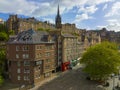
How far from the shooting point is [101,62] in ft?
244

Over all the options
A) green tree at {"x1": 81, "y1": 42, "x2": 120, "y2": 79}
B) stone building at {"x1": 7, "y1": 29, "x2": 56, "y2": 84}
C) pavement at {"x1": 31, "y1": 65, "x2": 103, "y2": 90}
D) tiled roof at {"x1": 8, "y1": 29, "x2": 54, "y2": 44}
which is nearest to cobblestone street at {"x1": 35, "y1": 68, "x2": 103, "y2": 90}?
pavement at {"x1": 31, "y1": 65, "x2": 103, "y2": 90}

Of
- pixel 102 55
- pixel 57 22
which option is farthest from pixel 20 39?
pixel 57 22

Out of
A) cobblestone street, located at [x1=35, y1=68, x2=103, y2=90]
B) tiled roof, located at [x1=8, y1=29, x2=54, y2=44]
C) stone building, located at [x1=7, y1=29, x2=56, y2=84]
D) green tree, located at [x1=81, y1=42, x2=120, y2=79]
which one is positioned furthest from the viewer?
tiled roof, located at [x1=8, y1=29, x2=54, y2=44]

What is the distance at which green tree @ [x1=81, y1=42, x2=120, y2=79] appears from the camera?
2901 inches

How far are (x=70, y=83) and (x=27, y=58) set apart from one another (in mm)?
16732

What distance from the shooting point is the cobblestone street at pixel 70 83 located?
69.5 metres

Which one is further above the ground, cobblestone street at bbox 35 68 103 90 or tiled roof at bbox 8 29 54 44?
tiled roof at bbox 8 29 54 44

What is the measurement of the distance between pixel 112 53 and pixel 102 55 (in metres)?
3.92

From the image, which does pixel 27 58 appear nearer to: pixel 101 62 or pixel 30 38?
pixel 30 38

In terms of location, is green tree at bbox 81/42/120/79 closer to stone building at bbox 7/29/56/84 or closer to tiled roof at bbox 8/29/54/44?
stone building at bbox 7/29/56/84

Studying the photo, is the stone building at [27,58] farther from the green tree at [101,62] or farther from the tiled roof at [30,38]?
the green tree at [101,62]

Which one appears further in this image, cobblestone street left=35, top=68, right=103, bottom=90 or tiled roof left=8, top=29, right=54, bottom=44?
tiled roof left=8, top=29, right=54, bottom=44

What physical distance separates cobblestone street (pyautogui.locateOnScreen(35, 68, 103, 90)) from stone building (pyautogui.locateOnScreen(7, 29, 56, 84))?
6.43 metres

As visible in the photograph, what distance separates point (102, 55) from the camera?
252 feet
